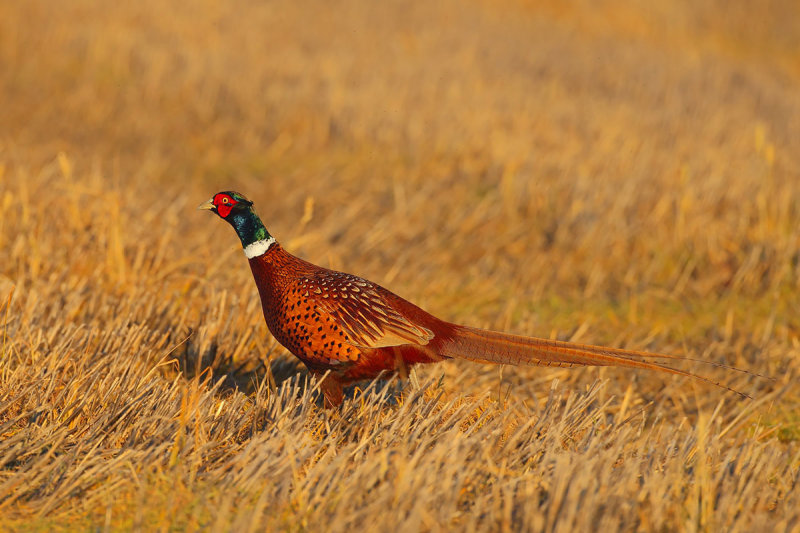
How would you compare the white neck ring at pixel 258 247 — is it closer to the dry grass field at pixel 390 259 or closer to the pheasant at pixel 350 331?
the pheasant at pixel 350 331

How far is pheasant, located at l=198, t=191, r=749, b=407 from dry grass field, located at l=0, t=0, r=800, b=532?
0.15 m

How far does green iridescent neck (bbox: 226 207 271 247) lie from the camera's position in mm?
3477

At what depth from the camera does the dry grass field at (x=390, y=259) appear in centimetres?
263

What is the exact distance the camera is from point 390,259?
6.71 m

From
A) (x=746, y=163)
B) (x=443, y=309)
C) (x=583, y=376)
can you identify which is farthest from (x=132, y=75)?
(x=583, y=376)

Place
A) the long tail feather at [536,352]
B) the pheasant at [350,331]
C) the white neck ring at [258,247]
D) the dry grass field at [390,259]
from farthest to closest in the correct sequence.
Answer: the white neck ring at [258,247] < the pheasant at [350,331] < the long tail feather at [536,352] < the dry grass field at [390,259]

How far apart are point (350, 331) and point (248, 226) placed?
0.62 meters

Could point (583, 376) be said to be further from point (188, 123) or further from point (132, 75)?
point (132, 75)

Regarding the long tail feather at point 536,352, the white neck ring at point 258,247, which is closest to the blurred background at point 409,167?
the white neck ring at point 258,247

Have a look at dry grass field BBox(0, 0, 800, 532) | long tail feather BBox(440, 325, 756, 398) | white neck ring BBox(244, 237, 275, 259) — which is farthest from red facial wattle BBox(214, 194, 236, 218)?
long tail feather BBox(440, 325, 756, 398)

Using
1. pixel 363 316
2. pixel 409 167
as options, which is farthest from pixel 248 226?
pixel 409 167

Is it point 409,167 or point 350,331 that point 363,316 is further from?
point 409,167

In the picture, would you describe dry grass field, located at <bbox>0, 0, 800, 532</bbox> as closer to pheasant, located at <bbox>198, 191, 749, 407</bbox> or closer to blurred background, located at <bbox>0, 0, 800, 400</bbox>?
blurred background, located at <bbox>0, 0, 800, 400</bbox>

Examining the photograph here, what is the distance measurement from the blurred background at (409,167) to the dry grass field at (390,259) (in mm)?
36
